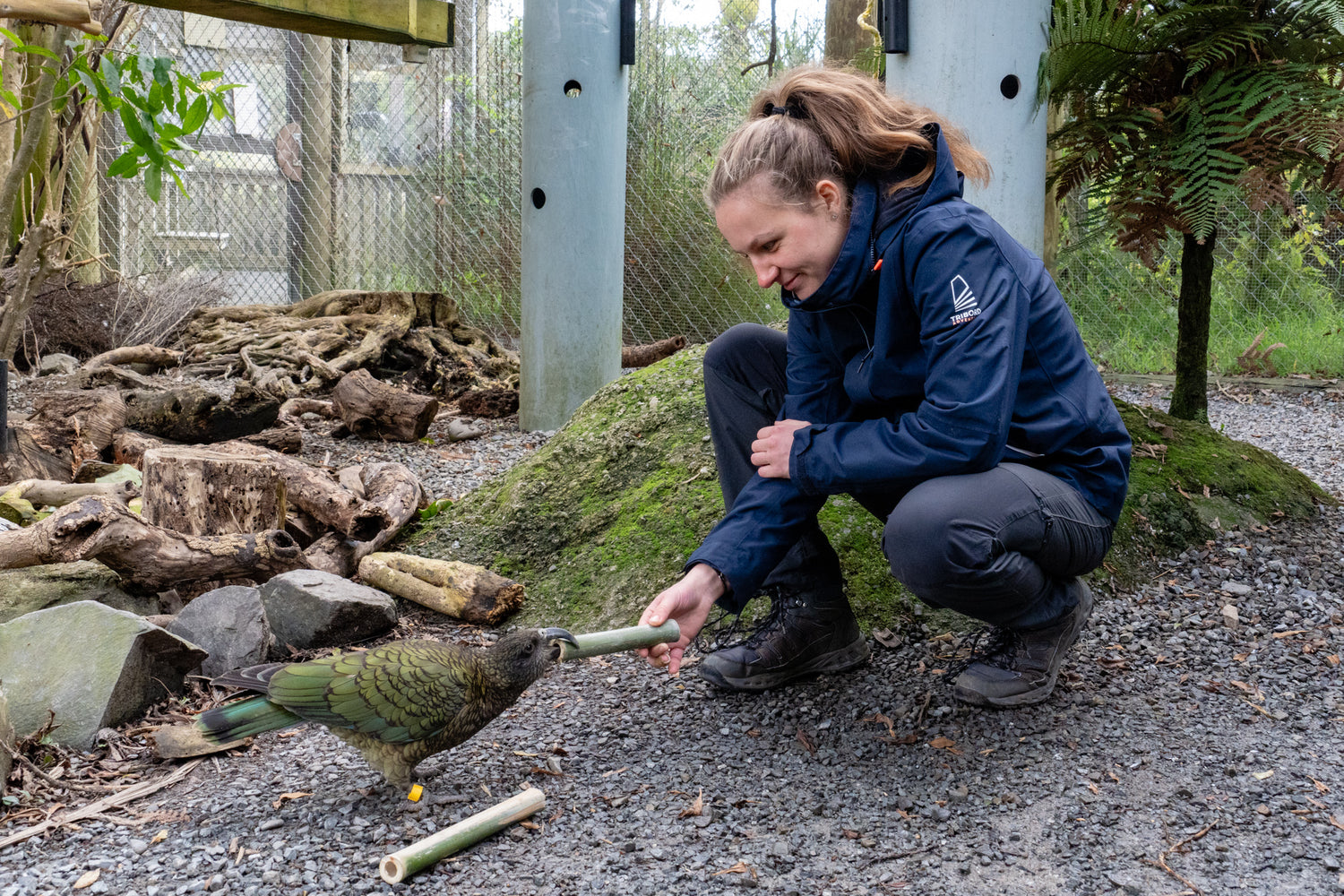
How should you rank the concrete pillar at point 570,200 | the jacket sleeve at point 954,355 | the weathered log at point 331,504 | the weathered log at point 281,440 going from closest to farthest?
the jacket sleeve at point 954,355 → the weathered log at point 331,504 → the weathered log at point 281,440 → the concrete pillar at point 570,200

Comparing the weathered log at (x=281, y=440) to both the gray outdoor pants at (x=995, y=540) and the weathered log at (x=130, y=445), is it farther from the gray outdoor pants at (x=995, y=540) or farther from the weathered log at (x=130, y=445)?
the gray outdoor pants at (x=995, y=540)

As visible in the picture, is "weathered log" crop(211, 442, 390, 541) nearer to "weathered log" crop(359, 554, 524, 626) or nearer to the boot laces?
"weathered log" crop(359, 554, 524, 626)

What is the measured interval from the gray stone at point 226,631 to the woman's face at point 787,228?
1.71m

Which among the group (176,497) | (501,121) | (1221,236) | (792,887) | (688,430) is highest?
(501,121)

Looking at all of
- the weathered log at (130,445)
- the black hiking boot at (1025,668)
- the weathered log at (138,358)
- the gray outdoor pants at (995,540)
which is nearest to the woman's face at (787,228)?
the gray outdoor pants at (995,540)

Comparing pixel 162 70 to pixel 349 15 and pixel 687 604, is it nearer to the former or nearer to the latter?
pixel 349 15

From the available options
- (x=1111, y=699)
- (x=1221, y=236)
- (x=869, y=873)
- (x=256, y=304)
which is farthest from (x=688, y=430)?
(x=256, y=304)

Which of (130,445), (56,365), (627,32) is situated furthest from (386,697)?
(56,365)

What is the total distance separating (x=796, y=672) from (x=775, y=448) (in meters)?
0.65

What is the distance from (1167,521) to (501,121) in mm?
6538

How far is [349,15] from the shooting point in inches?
199

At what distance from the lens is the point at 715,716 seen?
8.61 feet

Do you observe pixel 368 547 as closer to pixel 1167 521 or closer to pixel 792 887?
pixel 792 887

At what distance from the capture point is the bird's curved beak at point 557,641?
7.32 feet
